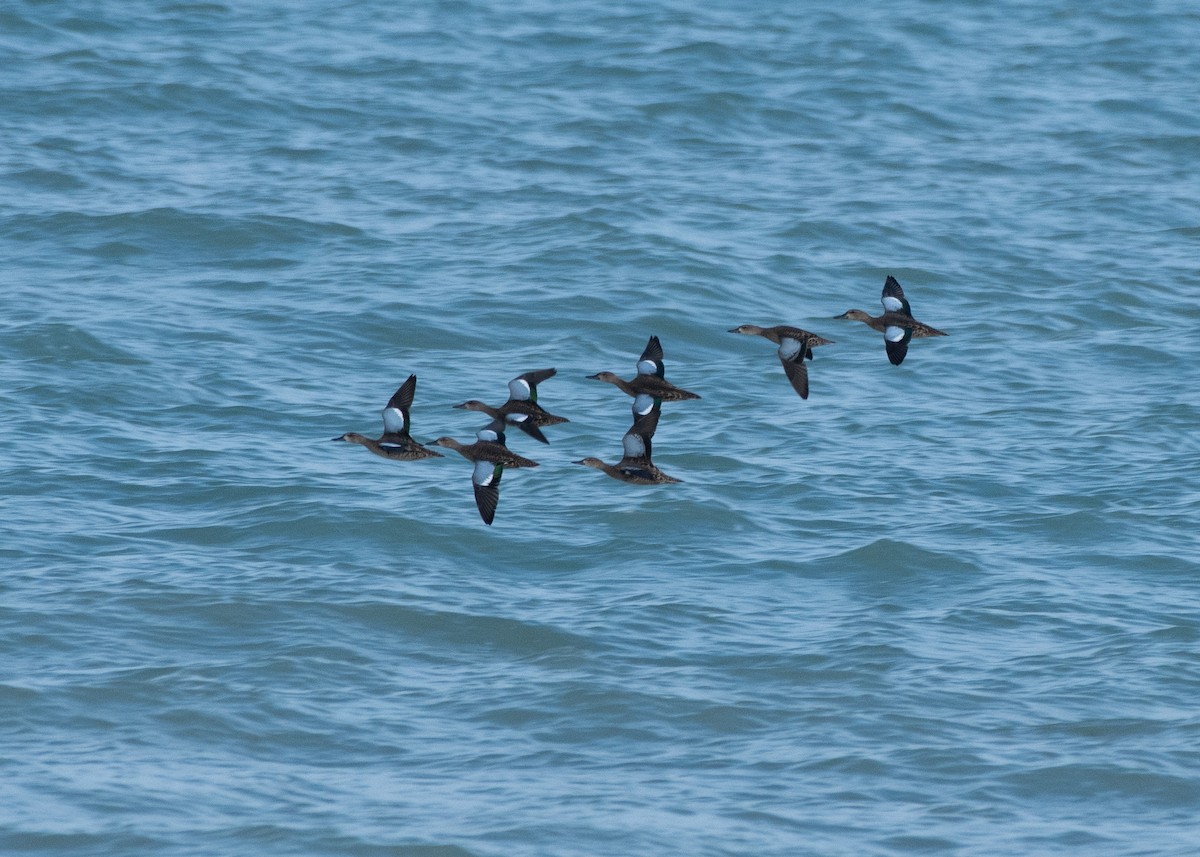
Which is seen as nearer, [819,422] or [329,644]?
[329,644]

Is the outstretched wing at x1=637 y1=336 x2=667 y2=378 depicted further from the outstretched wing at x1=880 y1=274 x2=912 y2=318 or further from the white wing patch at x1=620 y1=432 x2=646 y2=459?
the outstretched wing at x1=880 y1=274 x2=912 y2=318

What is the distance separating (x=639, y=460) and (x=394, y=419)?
1.85m

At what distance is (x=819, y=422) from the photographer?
21.6 metres

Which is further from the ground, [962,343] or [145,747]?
[962,343]

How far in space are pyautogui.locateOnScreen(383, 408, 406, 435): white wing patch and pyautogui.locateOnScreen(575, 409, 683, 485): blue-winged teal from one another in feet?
4.37

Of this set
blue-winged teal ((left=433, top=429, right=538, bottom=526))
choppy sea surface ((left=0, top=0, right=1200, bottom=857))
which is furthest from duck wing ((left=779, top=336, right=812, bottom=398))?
choppy sea surface ((left=0, top=0, right=1200, bottom=857))

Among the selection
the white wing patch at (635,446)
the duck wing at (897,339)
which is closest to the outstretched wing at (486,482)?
the white wing patch at (635,446)

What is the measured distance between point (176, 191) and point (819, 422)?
39.0ft

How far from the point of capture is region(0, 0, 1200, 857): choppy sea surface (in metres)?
14.4

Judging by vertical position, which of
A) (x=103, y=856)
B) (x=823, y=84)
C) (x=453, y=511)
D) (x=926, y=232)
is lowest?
(x=103, y=856)

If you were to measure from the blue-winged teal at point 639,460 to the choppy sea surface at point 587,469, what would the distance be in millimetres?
2279

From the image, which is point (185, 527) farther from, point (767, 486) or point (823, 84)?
point (823, 84)

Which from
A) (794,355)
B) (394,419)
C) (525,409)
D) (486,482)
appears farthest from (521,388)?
(794,355)

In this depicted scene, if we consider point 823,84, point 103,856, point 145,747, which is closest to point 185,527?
point 145,747
